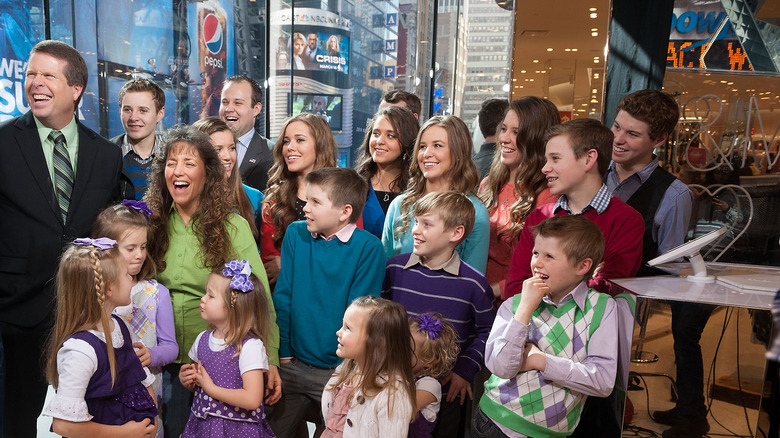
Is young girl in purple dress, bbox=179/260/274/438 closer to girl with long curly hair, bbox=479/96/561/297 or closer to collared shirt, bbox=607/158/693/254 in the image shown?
girl with long curly hair, bbox=479/96/561/297

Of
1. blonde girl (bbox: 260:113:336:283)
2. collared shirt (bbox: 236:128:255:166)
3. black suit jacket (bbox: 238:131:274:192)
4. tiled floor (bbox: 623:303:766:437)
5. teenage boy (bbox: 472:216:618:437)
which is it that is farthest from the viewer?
collared shirt (bbox: 236:128:255:166)

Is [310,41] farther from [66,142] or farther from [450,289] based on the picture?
[450,289]

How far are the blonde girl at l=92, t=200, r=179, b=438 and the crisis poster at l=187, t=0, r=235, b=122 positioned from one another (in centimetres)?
351

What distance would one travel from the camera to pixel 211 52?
567cm

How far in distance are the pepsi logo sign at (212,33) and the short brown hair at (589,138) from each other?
167 inches

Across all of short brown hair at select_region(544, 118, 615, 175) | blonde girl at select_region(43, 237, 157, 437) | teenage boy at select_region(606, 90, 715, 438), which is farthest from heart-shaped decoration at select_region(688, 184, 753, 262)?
blonde girl at select_region(43, 237, 157, 437)

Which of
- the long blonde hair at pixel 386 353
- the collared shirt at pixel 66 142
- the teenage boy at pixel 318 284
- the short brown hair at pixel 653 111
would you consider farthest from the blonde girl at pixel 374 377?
the short brown hair at pixel 653 111

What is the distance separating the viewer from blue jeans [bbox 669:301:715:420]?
Answer: 5.47 feet

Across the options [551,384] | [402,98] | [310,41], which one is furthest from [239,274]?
[310,41]

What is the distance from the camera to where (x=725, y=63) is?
16.6 ft

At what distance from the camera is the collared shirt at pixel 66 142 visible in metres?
2.28

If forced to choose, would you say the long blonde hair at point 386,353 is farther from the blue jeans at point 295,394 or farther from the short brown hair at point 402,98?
the short brown hair at point 402,98

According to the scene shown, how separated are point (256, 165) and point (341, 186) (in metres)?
1.35

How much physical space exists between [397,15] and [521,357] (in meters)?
6.70
